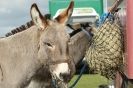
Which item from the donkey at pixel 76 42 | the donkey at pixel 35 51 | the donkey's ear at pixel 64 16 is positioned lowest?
the donkey at pixel 76 42

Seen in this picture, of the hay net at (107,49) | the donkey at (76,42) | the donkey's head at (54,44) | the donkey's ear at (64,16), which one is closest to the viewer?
the donkey's head at (54,44)

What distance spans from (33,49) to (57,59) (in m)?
0.61

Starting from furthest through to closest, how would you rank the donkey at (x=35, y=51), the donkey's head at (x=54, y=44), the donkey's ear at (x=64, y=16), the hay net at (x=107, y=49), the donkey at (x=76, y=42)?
the donkey at (x=76, y=42)
the hay net at (x=107, y=49)
the donkey's ear at (x=64, y=16)
the donkey at (x=35, y=51)
the donkey's head at (x=54, y=44)

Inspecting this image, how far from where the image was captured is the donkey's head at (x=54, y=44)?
6907 mm

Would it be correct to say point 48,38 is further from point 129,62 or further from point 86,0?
point 86,0

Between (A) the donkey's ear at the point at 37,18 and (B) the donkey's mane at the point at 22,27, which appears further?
(B) the donkey's mane at the point at 22,27

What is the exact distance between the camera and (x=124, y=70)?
7.81m

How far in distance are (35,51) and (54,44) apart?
1.59ft

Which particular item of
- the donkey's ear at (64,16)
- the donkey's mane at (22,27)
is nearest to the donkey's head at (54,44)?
the donkey's ear at (64,16)

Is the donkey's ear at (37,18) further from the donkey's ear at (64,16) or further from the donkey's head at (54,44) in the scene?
the donkey's ear at (64,16)

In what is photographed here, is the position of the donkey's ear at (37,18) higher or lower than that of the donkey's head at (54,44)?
higher

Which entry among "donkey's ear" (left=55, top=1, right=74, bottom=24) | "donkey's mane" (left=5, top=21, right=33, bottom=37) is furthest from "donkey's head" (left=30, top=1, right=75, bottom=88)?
"donkey's mane" (left=5, top=21, right=33, bottom=37)

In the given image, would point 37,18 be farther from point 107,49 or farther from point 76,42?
point 76,42

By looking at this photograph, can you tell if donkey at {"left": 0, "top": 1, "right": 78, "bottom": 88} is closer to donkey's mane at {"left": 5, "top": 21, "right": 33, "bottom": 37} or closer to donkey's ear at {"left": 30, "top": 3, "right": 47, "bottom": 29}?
donkey's ear at {"left": 30, "top": 3, "right": 47, "bottom": 29}
